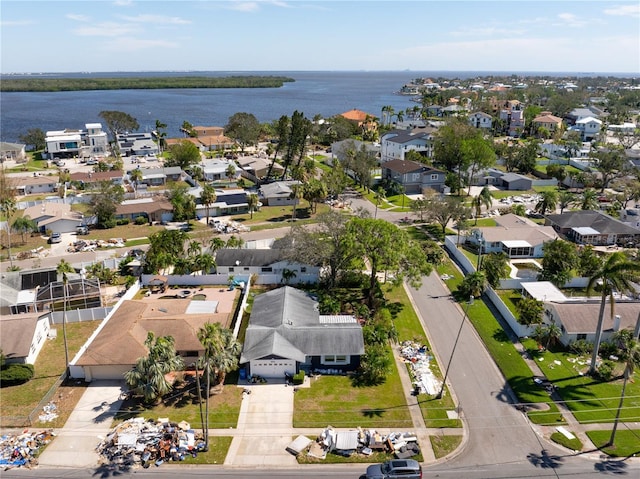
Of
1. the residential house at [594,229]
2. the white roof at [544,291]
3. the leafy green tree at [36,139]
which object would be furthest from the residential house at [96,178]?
the residential house at [594,229]

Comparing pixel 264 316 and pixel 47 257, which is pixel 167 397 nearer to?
pixel 264 316

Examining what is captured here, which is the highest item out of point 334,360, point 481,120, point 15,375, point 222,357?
point 481,120

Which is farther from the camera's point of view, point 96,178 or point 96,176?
point 96,176

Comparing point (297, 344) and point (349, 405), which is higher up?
point (297, 344)

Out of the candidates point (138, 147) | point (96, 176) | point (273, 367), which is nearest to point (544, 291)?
point (273, 367)

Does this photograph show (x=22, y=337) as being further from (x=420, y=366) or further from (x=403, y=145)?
(x=403, y=145)

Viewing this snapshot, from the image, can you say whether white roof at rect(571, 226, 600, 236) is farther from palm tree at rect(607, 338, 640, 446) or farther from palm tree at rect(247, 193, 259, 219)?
palm tree at rect(247, 193, 259, 219)

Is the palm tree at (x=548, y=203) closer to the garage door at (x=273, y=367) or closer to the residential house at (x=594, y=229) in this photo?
the residential house at (x=594, y=229)

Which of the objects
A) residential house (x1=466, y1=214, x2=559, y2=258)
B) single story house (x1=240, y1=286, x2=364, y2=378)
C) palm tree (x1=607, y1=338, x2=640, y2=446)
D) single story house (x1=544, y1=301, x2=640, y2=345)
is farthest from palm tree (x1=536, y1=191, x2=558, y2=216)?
single story house (x1=240, y1=286, x2=364, y2=378)

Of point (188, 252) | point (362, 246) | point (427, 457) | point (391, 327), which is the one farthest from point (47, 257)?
point (427, 457)
